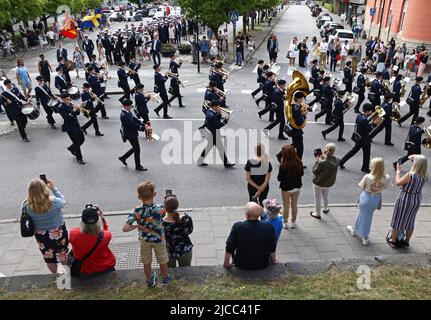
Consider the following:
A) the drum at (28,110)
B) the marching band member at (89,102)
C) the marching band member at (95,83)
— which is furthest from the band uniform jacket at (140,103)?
the drum at (28,110)

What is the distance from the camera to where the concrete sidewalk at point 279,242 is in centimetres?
648

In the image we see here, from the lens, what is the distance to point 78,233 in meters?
4.71

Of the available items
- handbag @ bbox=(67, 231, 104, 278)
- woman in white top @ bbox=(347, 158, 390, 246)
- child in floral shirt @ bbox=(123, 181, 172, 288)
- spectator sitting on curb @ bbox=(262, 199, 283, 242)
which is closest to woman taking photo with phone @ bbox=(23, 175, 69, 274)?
handbag @ bbox=(67, 231, 104, 278)

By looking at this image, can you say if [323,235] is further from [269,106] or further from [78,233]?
[269,106]

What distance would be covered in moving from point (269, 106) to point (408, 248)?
716cm

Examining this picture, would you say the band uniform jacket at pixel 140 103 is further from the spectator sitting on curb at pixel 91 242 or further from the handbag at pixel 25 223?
the spectator sitting on curb at pixel 91 242

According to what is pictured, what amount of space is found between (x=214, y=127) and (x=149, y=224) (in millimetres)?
5519

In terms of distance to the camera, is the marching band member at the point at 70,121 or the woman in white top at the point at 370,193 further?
the marching band member at the point at 70,121

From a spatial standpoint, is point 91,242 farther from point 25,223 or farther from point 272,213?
point 272,213

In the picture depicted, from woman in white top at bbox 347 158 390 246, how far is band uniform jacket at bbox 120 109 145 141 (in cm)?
538

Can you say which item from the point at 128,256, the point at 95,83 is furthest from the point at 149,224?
the point at 95,83

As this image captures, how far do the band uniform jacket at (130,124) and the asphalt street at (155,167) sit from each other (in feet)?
3.17

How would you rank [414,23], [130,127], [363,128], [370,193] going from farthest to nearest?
[414,23] < [130,127] < [363,128] < [370,193]

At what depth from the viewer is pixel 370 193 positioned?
6.42 m
